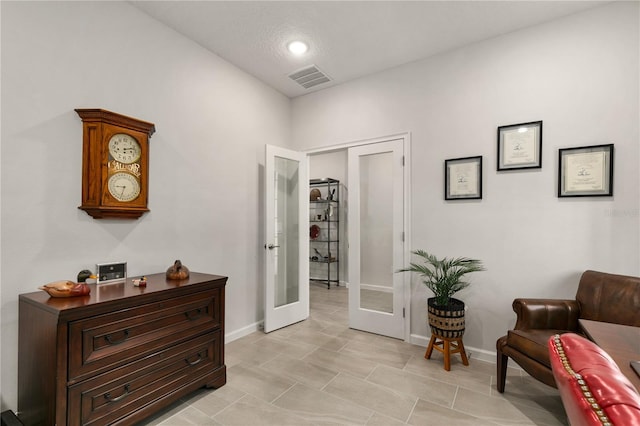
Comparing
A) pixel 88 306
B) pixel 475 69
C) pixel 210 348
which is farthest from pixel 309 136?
pixel 88 306

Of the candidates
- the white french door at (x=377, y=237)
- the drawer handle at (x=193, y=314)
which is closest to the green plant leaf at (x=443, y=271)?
the white french door at (x=377, y=237)

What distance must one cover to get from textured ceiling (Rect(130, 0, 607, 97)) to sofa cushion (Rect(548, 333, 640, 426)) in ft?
8.74

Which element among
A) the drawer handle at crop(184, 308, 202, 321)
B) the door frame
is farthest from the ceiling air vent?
the drawer handle at crop(184, 308, 202, 321)

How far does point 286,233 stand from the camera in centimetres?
389

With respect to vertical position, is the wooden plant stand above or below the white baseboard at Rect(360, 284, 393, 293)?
below

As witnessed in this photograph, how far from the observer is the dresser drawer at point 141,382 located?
5.31 feet

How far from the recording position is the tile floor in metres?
1.98

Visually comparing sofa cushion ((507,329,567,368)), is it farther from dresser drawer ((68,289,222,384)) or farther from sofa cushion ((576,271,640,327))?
dresser drawer ((68,289,222,384))

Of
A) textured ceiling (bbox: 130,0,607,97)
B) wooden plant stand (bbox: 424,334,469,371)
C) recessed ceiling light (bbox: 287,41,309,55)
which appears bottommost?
wooden plant stand (bbox: 424,334,469,371)

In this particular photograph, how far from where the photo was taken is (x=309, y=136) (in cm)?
407

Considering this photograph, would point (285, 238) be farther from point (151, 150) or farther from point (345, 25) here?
point (345, 25)

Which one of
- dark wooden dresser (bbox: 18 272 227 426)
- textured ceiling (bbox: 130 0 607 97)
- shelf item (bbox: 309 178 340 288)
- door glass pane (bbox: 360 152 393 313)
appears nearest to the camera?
dark wooden dresser (bbox: 18 272 227 426)

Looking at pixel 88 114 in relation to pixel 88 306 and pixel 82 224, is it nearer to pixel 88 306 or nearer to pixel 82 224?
pixel 82 224

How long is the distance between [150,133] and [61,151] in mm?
620
